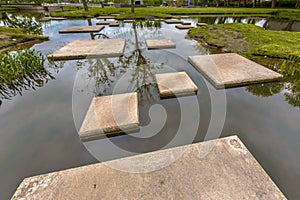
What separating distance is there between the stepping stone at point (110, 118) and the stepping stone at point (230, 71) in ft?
4.91

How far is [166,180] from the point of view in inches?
45.9

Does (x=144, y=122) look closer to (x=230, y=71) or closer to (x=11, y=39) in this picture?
(x=230, y=71)

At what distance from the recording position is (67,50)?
3.94m

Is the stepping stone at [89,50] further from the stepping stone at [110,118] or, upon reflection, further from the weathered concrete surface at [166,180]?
the weathered concrete surface at [166,180]

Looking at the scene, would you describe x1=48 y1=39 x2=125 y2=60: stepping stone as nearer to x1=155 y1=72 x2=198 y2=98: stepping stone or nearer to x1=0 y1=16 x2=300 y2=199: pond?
x1=0 y1=16 x2=300 y2=199: pond

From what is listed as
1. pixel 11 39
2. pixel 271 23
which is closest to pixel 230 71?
pixel 11 39

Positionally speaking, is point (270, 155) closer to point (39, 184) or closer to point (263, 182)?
point (263, 182)

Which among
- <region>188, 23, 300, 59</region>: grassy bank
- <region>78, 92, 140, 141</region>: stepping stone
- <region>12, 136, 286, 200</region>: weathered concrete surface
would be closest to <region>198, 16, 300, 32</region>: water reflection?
<region>188, 23, 300, 59</region>: grassy bank

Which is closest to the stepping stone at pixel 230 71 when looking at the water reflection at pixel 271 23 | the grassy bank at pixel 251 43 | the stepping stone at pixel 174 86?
the stepping stone at pixel 174 86

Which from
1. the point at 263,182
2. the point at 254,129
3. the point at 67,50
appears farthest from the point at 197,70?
the point at 67,50

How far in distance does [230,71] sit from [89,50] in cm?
331

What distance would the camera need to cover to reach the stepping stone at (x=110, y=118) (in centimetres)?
163

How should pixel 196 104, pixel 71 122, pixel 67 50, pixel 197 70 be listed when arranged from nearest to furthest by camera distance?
pixel 71 122 → pixel 196 104 → pixel 197 70 → pixel 67 50

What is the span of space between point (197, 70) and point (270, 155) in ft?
6.53
